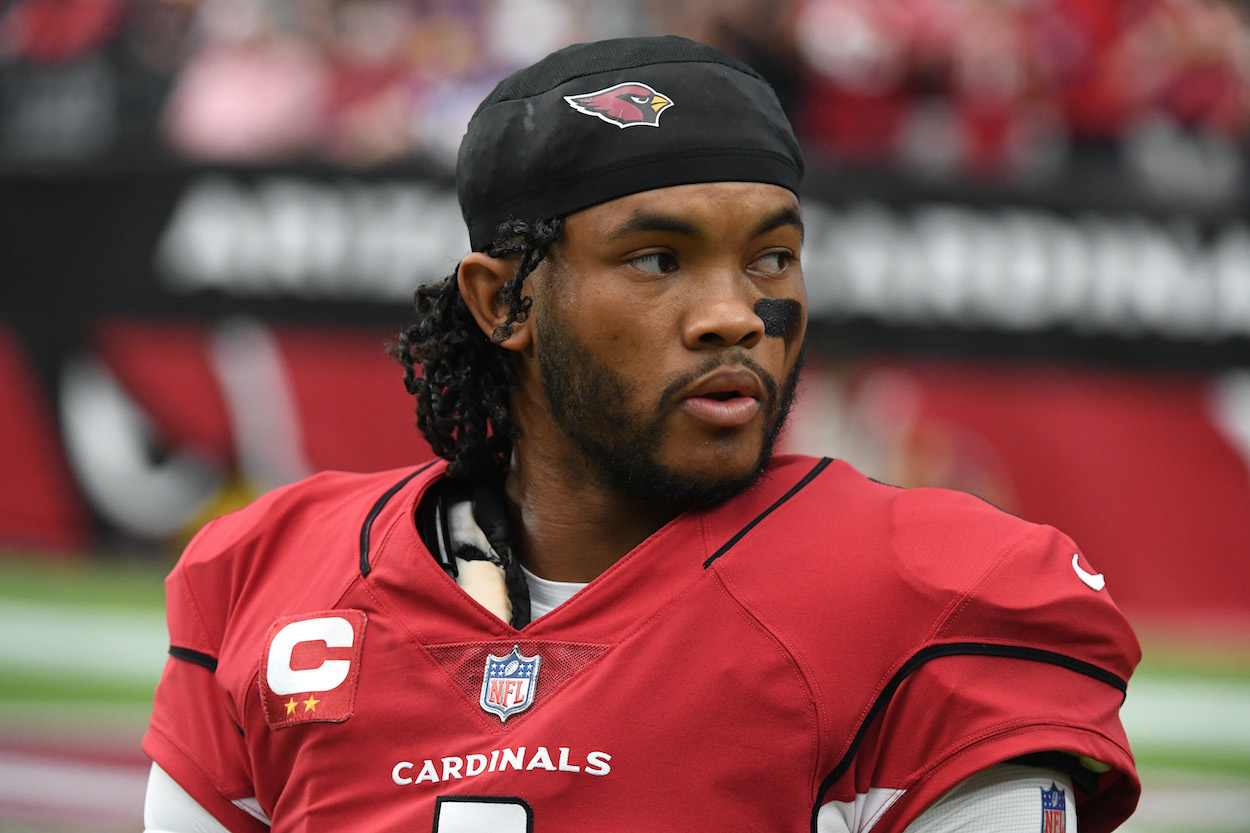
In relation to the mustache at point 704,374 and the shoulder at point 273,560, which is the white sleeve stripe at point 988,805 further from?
the shoulder at point 273,560

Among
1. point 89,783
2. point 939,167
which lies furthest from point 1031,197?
point 89,783

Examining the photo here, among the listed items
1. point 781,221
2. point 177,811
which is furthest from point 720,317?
point 177,811

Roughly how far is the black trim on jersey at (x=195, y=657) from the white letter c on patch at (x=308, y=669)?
0.13m

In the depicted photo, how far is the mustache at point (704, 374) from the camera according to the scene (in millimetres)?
1527

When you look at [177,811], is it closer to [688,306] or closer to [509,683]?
[509,683]

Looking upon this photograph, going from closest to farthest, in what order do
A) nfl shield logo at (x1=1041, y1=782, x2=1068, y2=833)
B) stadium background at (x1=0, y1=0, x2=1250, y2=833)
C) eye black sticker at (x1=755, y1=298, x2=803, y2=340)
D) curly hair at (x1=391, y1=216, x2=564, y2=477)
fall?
1. nfl shield logo at (x1=1041, y1=782, x2=1068, y2=833)
2. eye black sticker at (x1=755, y1=298, x2=803, y2=340)
3. curly hair at (x1=391, y1=216, x2=564, y2=477)
4. stadium background at (x1=0, y1=0, x2=1250, y2=833)

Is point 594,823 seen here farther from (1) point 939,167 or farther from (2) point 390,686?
(1) point 939,167

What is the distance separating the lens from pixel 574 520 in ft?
5.64

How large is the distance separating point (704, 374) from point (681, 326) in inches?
2.4

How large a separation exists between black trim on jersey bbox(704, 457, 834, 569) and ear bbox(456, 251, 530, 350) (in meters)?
0.38

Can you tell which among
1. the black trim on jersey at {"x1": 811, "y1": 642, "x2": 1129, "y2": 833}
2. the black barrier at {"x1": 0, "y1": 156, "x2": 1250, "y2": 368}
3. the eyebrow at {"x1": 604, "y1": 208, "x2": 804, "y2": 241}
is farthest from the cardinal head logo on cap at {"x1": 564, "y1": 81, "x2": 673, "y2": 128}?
the black barrier at {"x1": 0, "y1": 156, "x2": 1250, "y2": 368}

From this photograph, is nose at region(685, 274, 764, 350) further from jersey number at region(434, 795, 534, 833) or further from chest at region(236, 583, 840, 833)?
jersey number at region(434, 795, 534, 833)

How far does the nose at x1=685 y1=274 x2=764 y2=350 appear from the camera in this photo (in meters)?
1.51

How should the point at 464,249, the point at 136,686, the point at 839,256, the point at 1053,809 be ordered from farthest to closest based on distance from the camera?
the point at 464,249 < the point at 839,256 < the point at 136,686 < the point at 1053,809
